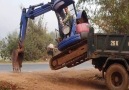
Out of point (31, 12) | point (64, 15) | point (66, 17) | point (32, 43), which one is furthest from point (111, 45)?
point (32, 43)

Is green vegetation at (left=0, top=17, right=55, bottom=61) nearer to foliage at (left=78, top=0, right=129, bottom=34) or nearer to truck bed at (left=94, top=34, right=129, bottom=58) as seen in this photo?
foliage at (left=78, top=0, right=129, bottom=34)

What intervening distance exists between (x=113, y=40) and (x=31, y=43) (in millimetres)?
25377

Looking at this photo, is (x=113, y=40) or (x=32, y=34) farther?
(x=32, y=34)

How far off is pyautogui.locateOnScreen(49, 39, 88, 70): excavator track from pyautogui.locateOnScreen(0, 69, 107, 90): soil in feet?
2.47

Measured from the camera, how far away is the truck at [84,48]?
13156 millimetres

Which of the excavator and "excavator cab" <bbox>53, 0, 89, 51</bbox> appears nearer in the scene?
the excavator

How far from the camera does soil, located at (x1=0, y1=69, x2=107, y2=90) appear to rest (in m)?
13.0

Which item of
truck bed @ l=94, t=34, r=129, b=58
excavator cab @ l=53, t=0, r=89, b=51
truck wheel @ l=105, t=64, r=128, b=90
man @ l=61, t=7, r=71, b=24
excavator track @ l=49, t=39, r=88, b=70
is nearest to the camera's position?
truck wheel @ l=105, t=64, r=128, b=90

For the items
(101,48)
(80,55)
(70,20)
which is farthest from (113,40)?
(70,20)

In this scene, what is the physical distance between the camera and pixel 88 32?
14281 mm

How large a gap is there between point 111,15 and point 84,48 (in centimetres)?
477

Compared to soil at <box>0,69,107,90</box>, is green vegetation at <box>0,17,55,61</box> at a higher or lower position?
higher

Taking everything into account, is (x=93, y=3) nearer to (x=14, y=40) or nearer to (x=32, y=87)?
(x=32, y=87)

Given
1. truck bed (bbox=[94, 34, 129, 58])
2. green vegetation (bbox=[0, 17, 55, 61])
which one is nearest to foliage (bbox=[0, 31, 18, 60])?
green vegetation (bbox=[0, 17, 55, 61])
